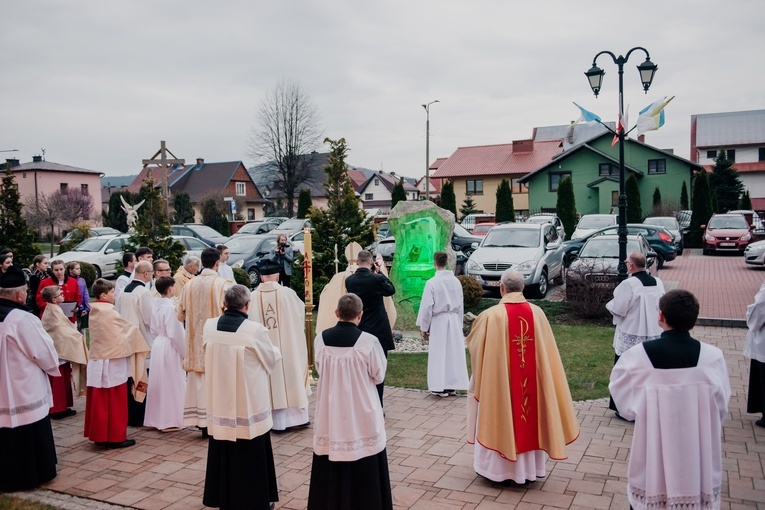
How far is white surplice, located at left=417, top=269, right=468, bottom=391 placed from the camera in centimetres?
848

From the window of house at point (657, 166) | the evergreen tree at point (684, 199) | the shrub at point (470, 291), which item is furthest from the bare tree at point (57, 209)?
the window of house at point (657, 166)

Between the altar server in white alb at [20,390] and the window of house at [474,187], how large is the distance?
1944 inches

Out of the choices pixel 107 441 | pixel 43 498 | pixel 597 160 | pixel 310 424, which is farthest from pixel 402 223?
pixel 597 160

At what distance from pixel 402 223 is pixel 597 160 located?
35.1 metres

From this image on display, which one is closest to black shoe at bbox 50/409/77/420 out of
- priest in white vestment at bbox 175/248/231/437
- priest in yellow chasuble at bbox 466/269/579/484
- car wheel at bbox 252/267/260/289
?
priest in white vestment at bbox 175/248/231/437

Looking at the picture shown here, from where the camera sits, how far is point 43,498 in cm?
561

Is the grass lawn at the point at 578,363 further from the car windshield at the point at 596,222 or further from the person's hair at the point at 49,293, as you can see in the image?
the car windshield at the point at 596,222

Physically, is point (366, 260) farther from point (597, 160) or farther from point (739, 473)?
point (597, 160)

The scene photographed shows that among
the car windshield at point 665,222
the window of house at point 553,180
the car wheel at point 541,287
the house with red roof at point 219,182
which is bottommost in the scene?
the car wheel at point 541,287

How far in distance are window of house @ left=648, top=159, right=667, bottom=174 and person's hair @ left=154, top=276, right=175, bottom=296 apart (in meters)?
42.3

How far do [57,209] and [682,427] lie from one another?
37590 mm

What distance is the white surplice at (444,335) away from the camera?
8477 mm

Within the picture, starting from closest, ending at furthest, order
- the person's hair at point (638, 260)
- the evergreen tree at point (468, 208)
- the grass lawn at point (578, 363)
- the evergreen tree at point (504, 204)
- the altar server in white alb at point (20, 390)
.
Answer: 1. the altar server in white alb at point (20, 390)
2. the person's hair at point (638, 260)
3. the grass lawn at point (578, 363)
4. the evergreen tree at point (504, 204)
5. the evergreen tree at point (468, 208)

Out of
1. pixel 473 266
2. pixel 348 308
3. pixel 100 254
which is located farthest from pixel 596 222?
pixel 348 308
